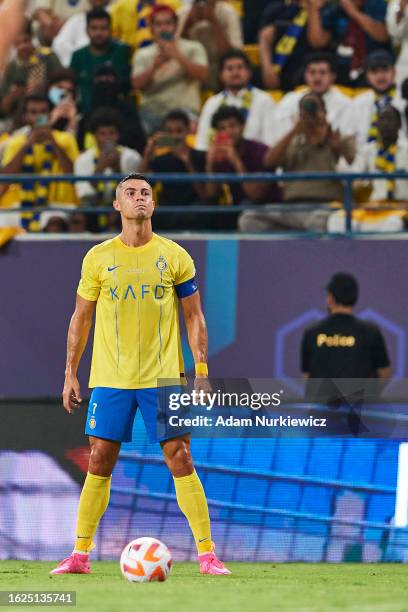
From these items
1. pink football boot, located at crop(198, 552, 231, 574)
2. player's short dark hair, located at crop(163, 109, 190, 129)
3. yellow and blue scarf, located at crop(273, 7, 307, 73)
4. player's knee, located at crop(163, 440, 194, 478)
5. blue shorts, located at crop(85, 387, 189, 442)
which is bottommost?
pink football boot, located at crop(198, 552, 231, 574)

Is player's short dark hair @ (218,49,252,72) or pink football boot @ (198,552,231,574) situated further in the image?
player's short dark hair @ (218,49,252,72)

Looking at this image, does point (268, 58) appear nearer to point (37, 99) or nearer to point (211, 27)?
point (211, 27)

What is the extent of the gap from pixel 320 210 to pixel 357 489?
3.99 meters

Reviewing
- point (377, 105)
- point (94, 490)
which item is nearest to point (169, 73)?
point (377, 105)

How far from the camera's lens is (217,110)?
42.6ft

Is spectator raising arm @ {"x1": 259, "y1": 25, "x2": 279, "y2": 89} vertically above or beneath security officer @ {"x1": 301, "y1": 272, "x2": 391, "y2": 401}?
above

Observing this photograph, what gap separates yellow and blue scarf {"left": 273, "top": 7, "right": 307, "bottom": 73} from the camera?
45.3 ft

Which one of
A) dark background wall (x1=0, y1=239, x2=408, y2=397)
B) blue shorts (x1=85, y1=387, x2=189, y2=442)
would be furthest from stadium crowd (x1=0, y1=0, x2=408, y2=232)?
blue shorts (x1=85, y1=387, x2=189, y2=442)

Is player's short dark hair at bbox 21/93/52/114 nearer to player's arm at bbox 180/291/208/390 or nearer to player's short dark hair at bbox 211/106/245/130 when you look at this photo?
player's short dark hair at bbox 211/106/245/130

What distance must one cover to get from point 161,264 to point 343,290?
13.7 ft

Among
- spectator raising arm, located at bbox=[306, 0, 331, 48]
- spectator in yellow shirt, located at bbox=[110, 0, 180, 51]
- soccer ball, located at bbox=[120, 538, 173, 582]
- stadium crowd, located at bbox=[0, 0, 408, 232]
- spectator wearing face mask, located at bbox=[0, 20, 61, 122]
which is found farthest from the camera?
spectator wearing face mask, located at bbox=[0, 20, 61, 122]

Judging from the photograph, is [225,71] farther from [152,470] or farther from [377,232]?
[152,470]

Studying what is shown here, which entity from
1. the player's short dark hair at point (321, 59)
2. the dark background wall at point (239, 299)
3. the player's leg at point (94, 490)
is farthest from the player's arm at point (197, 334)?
the player's short dark hair at point (321, 59)

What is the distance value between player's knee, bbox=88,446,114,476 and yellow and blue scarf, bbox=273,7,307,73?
7.16 metres
